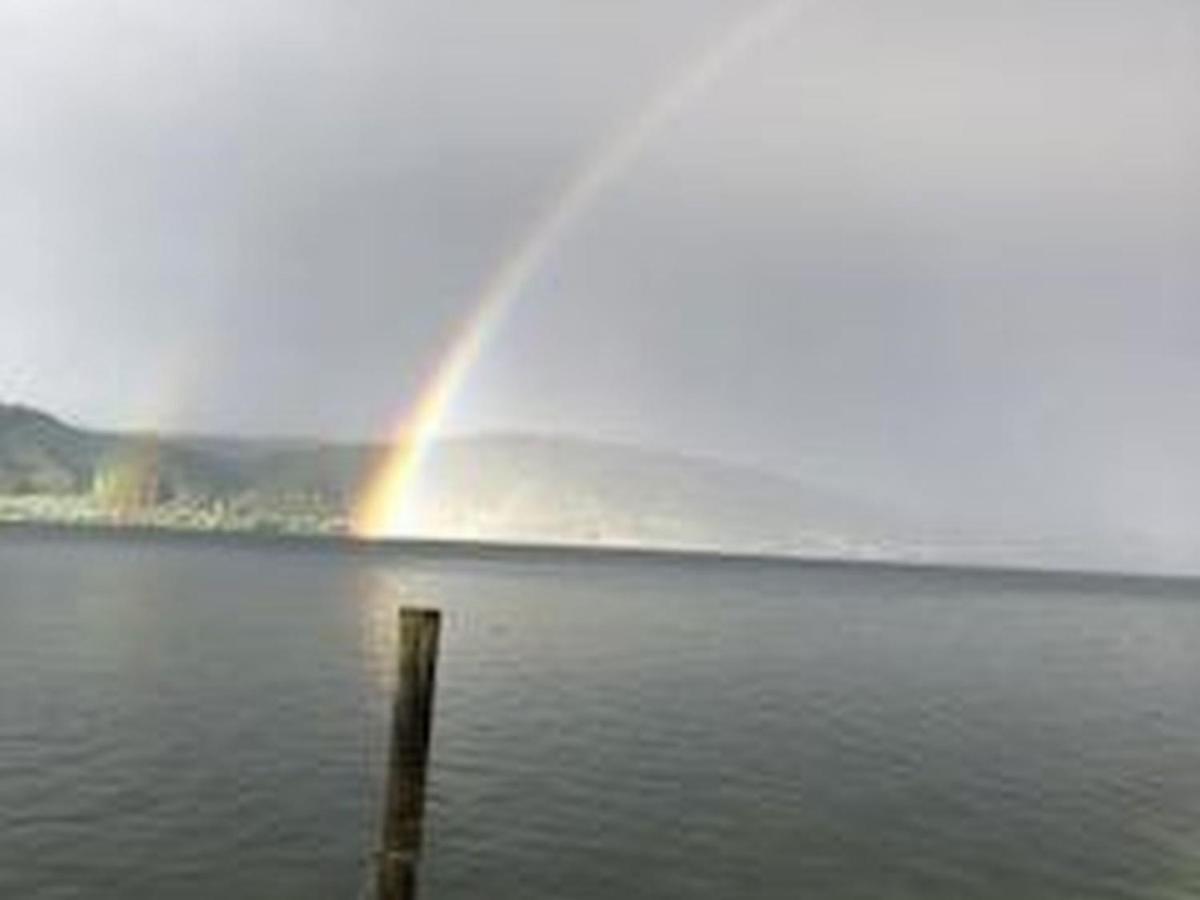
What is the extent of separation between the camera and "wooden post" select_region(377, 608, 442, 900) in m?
28.3

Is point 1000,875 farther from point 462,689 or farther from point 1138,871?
point 462,689

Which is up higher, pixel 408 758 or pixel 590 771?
pixel 408 758

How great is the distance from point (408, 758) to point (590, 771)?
3482cm

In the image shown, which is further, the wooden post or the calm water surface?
the calm water surface

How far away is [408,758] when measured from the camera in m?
28.6

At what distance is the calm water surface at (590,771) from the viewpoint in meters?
44.5

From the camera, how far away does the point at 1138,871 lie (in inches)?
1906

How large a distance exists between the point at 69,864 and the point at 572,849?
15459 millimetres

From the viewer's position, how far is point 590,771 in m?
62.3

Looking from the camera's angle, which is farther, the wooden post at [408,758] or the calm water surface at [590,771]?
the calm water surface at [590,771]

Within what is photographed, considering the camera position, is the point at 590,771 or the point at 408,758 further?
the point at 590,771

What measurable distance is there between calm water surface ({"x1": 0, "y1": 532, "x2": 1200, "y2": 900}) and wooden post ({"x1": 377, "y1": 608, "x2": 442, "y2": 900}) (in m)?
12.6

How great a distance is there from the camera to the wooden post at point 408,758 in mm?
28312

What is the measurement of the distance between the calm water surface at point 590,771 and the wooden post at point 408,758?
1263 centimetres
